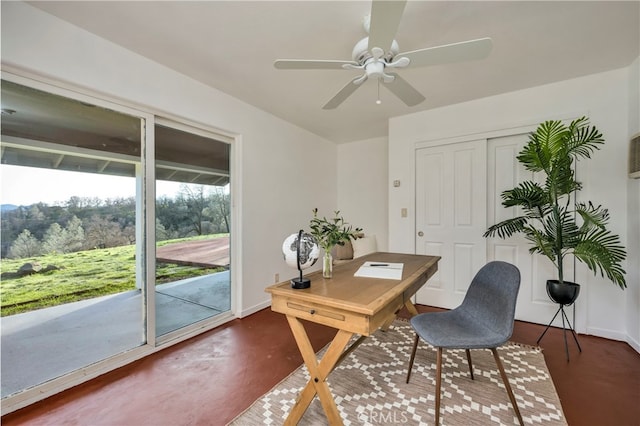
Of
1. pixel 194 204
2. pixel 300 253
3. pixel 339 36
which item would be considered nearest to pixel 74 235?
pixel 194 204

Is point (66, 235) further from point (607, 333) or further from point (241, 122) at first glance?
point (607, 333)

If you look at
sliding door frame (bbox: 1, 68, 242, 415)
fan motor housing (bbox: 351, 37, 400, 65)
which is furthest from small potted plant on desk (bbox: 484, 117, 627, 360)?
sliding door frame (bbox: 1, 68, 242, 415)

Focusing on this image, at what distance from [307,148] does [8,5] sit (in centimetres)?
297

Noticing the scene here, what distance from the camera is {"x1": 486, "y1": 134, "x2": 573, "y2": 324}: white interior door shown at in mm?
2705

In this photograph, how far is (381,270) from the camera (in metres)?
1.86

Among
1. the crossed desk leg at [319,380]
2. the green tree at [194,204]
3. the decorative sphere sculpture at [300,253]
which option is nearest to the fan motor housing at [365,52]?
the decorative sphere sculpture at [300,253]

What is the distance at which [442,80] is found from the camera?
8.11 feet

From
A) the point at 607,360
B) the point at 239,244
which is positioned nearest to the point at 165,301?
the point at 239,244

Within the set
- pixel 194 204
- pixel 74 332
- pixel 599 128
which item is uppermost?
pixel 599 128

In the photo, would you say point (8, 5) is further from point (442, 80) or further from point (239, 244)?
point (442, 80)

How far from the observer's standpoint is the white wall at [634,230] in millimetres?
2176

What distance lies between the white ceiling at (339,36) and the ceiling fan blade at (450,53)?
35cm

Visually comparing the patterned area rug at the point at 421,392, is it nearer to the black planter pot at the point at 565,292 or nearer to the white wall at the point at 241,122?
the black planter pot at the point at 565,292

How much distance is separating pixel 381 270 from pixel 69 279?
2253mm
